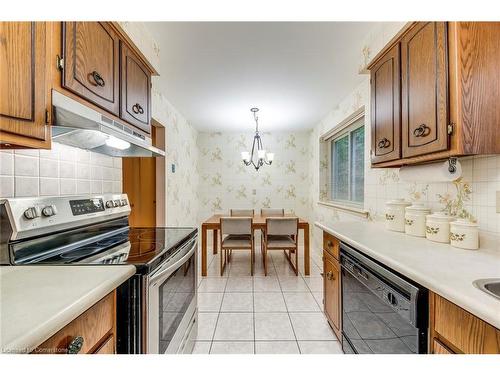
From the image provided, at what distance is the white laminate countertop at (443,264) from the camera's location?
2.22 ft

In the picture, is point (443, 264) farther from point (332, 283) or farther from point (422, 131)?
point (332, 283)

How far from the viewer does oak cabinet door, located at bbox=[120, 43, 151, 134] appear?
142 cm

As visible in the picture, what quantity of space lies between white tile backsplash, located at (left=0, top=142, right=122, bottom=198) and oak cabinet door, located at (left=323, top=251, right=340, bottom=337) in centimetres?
176

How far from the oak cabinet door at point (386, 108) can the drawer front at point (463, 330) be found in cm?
93

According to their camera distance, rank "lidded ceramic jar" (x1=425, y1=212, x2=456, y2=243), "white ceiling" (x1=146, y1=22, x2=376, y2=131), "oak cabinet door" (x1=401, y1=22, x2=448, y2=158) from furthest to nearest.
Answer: "white ceiling" (x1=146, y1=22, x2=376, y2=131) → "lidded ceramic jar" (x1=425, y1=212, x2=456, y2=243) → "oak cabinet door" (x1=401, y1=22, x2=448, y2=158)

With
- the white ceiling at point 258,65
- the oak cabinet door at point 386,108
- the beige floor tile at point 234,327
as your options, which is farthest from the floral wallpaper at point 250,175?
the oak cabinet door at point 386,108

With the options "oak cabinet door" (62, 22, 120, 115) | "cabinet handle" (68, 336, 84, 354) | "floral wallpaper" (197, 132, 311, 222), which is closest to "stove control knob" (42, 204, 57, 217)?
"oak cabinet door" (62, 22, 120, 115)

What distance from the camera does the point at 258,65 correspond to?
7.42ft

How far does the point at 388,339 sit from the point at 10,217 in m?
1.67

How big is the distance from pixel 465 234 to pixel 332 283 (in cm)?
90

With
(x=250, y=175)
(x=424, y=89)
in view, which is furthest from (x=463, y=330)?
(x=250, y=175)

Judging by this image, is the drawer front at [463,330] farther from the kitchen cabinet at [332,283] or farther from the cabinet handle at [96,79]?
the cabinet handle at [96,79]

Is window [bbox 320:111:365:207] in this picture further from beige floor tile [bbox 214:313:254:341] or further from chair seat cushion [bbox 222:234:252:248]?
beige floor tile [bbox 214:313:254:341]
